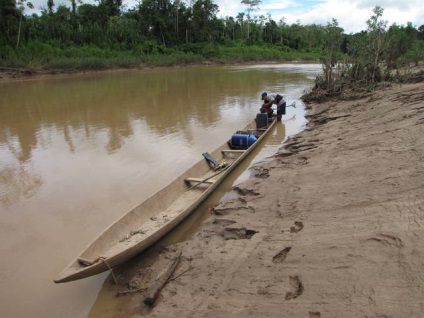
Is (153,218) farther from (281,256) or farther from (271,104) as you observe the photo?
(271,104)

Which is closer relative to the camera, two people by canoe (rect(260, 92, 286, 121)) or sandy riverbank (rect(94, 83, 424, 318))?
sandy riverbank (rect(94, 83, 424, 318))

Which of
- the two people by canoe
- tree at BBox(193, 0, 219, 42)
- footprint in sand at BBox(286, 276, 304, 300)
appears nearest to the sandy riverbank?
footprint in sand at BBox(286, 276, 304, 300)

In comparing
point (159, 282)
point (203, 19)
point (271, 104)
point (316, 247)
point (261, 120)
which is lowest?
point (159, 282)

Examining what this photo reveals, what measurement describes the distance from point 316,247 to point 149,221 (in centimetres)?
241

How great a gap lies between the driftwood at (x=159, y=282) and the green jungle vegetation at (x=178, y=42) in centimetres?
1201

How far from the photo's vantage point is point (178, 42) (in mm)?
50375

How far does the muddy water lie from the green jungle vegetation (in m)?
3.71

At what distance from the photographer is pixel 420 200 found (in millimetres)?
3705

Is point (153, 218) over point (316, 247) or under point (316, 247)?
under

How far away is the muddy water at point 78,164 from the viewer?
4.22 m

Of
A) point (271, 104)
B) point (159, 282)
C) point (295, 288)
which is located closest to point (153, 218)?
point (159, 282)

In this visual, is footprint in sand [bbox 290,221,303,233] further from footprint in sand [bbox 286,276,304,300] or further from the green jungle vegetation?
the green jungle vegetation

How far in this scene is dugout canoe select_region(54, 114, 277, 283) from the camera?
141 inches

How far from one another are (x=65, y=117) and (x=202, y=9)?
42.5 m
